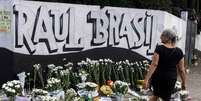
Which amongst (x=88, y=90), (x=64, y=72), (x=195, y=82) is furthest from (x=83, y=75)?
(x=195, y=82)

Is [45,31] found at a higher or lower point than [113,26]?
higher

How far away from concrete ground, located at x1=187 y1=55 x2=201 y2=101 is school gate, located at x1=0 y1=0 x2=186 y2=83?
4.66 ft

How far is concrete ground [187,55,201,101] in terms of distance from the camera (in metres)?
13.1

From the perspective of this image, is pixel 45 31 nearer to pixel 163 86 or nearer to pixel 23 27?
pixel 23 27

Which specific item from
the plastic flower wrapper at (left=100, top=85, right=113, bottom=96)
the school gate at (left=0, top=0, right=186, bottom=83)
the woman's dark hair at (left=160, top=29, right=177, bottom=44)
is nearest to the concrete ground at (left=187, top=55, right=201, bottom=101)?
the school gate at (left=0, top=0, right=186, bottom=83)

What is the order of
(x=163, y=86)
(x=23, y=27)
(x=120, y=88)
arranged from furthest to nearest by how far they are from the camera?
(x=23, y=27), (x=120, y=88), (x=163, y=86)

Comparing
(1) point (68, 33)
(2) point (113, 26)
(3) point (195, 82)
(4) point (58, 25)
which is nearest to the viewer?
(4) point (58, 25)

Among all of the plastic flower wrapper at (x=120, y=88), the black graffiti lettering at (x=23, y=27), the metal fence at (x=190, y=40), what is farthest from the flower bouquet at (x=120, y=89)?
the metal fence at (x=190, y=40)

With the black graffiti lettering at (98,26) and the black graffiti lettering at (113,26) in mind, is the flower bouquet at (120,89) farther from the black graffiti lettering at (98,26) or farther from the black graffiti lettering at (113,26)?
the black graffiti lettering at (113,26)

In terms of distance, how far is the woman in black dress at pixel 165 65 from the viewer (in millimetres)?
8938

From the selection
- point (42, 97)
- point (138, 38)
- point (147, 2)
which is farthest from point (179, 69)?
point (147, 2)

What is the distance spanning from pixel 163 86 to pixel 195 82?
6722mm

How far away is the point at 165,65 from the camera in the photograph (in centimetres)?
898

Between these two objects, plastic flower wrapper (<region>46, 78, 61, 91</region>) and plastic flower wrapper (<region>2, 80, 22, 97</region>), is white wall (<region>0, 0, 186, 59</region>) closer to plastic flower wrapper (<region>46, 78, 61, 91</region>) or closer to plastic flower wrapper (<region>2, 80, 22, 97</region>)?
plastic flower wrapper (<region>46, 78, 61, 91</region>)
